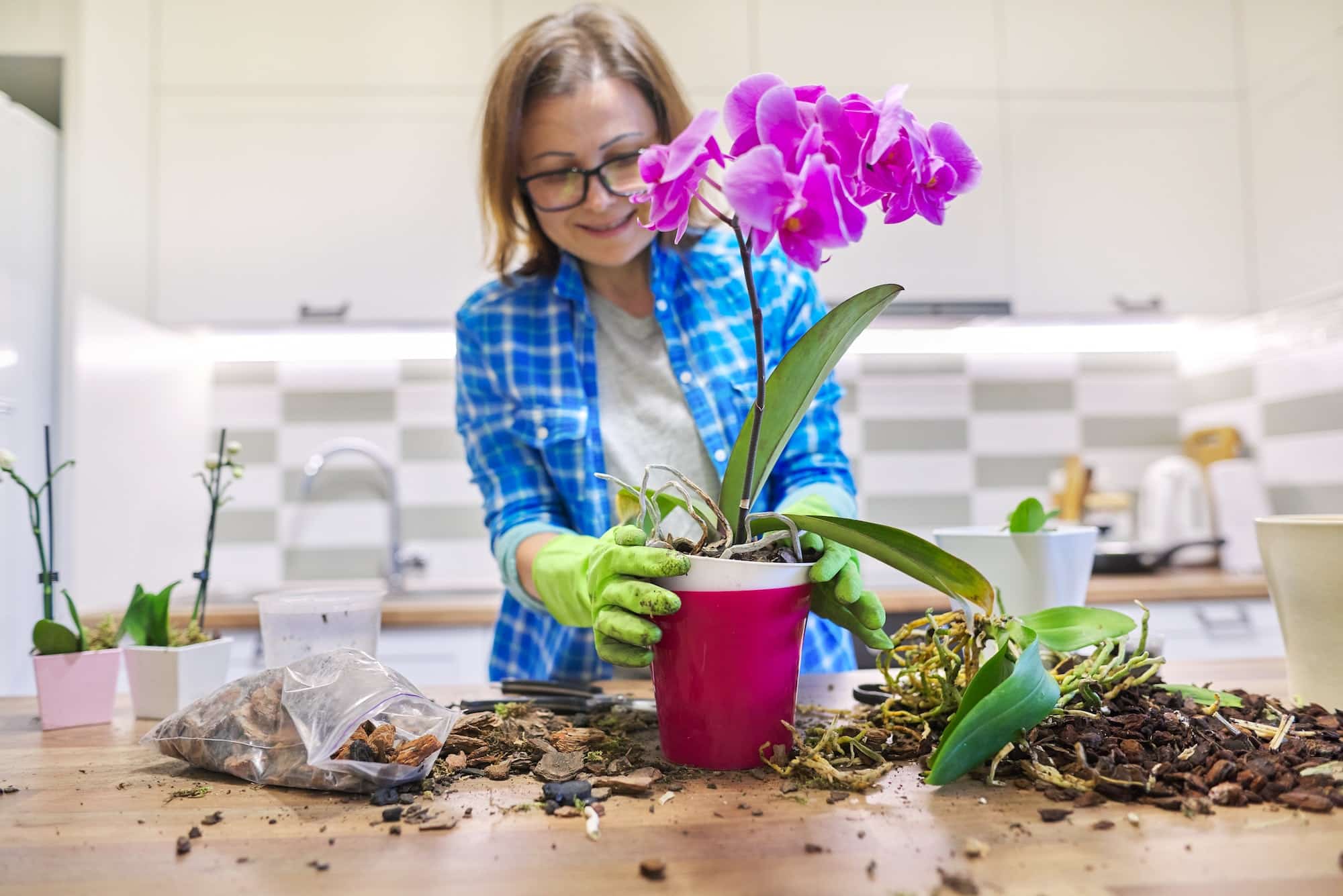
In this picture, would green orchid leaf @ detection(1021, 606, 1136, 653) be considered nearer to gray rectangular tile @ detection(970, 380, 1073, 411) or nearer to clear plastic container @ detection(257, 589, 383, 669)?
clear plastic container @ detection(257, 589, 383, 669)

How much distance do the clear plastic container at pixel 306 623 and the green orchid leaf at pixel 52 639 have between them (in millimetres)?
199

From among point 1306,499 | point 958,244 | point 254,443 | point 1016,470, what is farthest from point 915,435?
point 254,443

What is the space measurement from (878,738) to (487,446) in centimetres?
75

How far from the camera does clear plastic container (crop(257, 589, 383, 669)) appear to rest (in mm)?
789

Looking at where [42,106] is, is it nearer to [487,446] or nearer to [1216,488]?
[487,446]

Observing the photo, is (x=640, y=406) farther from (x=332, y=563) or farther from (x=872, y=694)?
(x=332, y=563)

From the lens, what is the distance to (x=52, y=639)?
2.71 feet

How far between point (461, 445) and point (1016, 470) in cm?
166

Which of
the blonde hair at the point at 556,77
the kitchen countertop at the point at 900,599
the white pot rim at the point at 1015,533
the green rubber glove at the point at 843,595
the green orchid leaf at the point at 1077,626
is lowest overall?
the kitchen countertop at the point at 900,599

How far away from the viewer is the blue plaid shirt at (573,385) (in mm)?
1217

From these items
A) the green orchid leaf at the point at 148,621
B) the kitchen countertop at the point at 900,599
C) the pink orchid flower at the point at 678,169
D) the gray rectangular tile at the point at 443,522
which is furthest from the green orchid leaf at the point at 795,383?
the gray rectangular tile at the point at 443,522

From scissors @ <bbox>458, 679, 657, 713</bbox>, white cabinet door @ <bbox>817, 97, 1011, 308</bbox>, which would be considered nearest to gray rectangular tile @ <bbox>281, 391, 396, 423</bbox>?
white cabinet door @ <bbox>817, 97, 1011, 308</bbox>

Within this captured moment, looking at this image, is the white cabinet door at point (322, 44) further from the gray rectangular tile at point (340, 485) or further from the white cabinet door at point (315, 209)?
the gray rectangular tile at point (340, 485)

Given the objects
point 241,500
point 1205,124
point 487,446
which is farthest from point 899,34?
point 241,500
